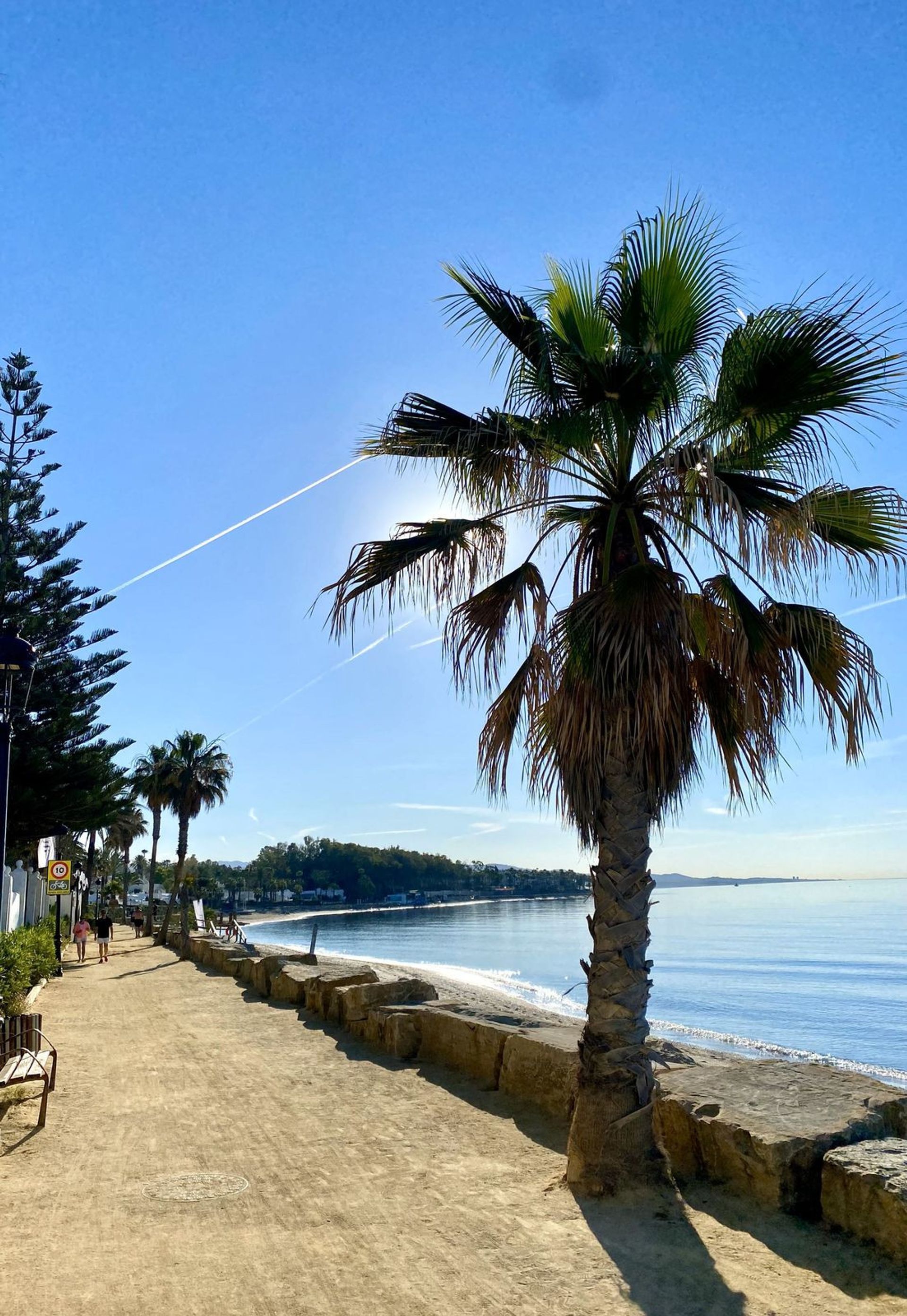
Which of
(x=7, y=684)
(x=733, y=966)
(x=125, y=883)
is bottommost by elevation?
(x=733, y=966)

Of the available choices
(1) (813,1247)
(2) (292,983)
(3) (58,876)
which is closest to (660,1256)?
(1) (813,1247)

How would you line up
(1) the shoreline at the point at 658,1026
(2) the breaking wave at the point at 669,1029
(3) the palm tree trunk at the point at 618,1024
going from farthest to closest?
1. (2) the breaking wave at the point at 669,1029
2. (1) the shoreline at the point at 658,1026
3. (3) the palm tree trunk at the point at 618,1024

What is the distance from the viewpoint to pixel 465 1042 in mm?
8148

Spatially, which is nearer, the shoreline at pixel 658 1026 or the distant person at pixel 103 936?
the shoreline at pixel 658 1026

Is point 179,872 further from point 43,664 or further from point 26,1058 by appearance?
point 26,1058

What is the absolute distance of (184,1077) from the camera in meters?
8.62

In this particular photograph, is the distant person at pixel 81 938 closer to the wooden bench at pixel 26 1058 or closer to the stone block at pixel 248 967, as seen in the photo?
the stone block at pixel 248 967

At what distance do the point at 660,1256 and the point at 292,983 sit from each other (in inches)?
388

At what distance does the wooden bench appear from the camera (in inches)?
288

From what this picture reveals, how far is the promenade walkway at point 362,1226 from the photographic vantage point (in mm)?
3855

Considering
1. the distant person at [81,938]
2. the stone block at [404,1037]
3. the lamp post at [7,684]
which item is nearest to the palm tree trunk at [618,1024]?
the stone block at [404,1037]

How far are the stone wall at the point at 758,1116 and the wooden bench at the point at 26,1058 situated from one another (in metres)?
3.20

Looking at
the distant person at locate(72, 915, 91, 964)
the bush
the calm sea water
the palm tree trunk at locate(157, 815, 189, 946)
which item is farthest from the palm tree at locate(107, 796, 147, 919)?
the bush

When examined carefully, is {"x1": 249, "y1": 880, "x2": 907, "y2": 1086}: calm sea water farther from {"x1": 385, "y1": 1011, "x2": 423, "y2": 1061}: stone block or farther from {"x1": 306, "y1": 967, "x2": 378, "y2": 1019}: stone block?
{"x1": 385, "y1": 1011, "x2": 423, "y2": 1061}: stone block
